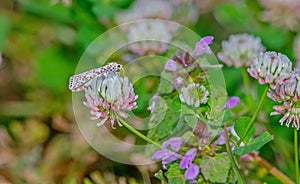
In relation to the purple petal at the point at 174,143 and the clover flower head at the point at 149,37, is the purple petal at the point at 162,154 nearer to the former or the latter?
the purple petal at the point at 174,143

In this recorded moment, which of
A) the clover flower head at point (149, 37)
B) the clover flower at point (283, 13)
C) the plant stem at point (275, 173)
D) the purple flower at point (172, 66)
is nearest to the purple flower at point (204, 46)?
the purple flower at point (172, 66)

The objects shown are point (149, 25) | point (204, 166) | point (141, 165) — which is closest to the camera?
point (204, 166)

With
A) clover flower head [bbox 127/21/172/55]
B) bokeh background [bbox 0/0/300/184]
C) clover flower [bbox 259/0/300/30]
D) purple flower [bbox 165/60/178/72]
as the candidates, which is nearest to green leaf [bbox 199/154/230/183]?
purple flower [bbox 165/60/178/72]

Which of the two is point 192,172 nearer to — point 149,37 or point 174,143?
point 174,143

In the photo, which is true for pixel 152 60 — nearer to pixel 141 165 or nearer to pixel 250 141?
pixel 141 165

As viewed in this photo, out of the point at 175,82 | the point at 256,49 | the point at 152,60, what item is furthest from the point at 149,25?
the point at 175,82

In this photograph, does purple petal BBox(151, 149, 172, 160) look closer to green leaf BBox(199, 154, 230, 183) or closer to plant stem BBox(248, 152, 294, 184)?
green leaf BBox(199, 154, 230, 183)
